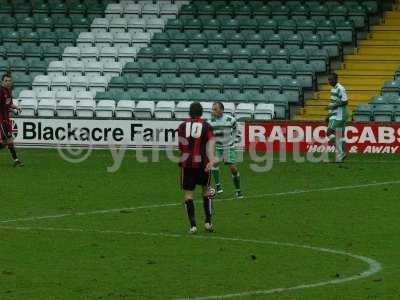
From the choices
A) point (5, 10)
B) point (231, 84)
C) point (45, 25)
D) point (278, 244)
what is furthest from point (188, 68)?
point (278, 244)

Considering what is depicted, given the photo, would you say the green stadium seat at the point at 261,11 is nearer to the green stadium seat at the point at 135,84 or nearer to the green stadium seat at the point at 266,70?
the green stadium seat at the point at 266,70

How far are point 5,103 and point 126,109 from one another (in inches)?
292

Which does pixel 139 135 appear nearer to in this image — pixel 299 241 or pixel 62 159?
pixel 62 159

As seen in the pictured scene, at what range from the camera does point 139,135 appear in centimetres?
3691

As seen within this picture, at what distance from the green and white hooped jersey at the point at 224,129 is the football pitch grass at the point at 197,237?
1.17m

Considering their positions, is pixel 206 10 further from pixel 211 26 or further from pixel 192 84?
pixel 192 84

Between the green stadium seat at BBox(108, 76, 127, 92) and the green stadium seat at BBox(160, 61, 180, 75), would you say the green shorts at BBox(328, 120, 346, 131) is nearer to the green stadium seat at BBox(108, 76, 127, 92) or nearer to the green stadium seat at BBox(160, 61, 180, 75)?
the green stadium seat at BBox(160, 61, 180, 75)

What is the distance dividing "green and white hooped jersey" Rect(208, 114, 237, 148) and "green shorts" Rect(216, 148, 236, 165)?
12cm

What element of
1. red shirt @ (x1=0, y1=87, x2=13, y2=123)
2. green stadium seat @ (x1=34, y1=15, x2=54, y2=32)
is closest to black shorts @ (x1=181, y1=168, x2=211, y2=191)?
red shirt @ (x1=0, y1=87, x2=13, y2=123)

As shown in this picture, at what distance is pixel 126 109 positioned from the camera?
126 feet

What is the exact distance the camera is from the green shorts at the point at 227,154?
2534 centimetres

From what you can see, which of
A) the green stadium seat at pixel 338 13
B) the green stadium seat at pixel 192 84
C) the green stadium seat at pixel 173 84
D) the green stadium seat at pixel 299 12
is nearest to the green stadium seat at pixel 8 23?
the green stadium seat at pixel 173 84

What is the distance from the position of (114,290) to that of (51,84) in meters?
27.4

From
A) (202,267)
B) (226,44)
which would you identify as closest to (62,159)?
(226,44)
